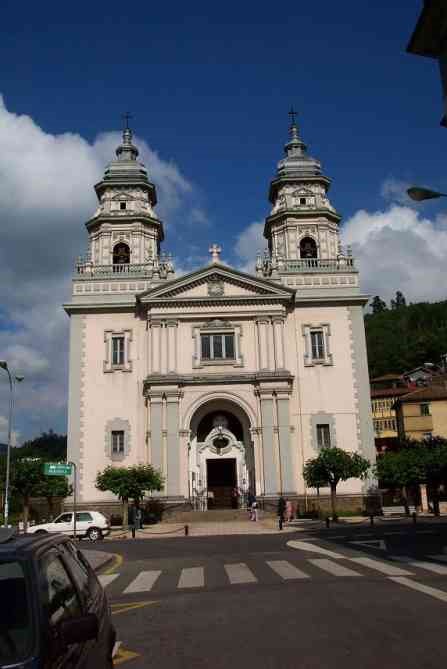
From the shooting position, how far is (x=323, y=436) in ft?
127

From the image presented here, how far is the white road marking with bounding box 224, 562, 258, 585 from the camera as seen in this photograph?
42.1 feet

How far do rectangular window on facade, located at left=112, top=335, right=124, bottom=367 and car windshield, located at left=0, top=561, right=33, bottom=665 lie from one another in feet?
118

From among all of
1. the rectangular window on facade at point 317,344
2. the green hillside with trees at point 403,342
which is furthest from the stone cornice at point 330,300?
the green hillside with trees at point 403,342

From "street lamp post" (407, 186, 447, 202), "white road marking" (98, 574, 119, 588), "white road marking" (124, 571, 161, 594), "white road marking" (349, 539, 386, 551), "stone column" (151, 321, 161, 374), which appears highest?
"stone column" (151, 321, 161, 374)

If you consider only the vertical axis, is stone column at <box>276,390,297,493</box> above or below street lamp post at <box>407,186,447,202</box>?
below

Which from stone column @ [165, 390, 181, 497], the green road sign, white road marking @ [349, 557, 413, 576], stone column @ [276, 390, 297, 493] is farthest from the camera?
stone column @ [276, 390, 297, 493]

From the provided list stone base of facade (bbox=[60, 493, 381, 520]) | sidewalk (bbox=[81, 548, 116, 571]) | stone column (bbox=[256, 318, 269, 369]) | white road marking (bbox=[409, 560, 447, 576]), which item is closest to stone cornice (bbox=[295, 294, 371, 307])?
stone column (bbox=[256, 318, 269, 369])

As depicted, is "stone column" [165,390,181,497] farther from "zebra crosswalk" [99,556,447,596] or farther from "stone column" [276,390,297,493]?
"zebra crosswalk" [99,556,447,596]

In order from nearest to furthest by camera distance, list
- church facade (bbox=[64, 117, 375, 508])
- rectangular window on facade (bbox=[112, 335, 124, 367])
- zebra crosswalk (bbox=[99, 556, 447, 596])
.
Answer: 1. zebra crosswalk (bbox=[99, 556, 447, 596])
2. church facade (bbox=[64, 117, 375, 508])
3. rectangular window on facade (bbox=[112, 335, 124, 367])

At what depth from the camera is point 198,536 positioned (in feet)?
90.9

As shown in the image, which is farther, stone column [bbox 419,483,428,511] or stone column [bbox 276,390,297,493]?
stone column [bbox 419,483,428,511]

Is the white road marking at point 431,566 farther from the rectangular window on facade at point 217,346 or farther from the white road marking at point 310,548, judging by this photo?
the rectangular window on facade at point 217,346

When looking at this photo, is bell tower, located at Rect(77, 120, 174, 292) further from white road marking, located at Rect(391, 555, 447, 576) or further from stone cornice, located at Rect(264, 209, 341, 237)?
white road marking, located at Rect(391, 555, 447, 576)

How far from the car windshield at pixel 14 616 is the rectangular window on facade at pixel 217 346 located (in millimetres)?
35471
